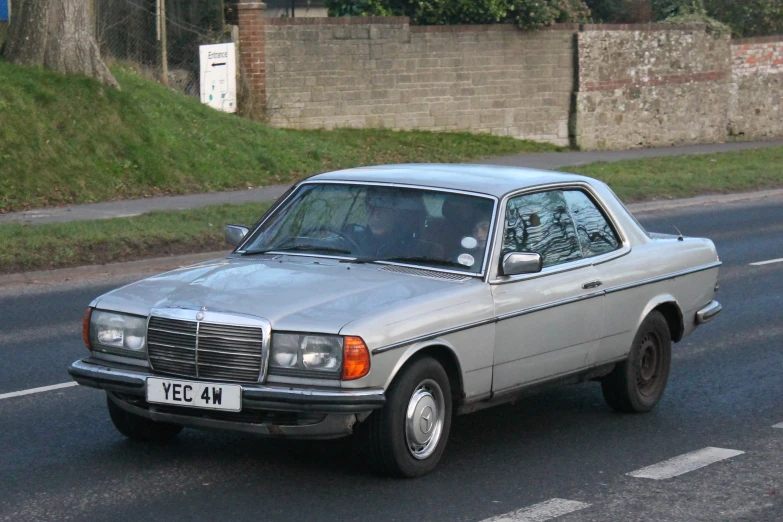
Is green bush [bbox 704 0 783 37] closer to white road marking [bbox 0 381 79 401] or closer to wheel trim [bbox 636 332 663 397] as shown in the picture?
wheel trim [bbox 636 332 663 397]

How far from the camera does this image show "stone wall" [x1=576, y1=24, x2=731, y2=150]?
30.6m

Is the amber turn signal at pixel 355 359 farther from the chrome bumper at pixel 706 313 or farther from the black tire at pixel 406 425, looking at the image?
the chrome bumper at pixel 706 313

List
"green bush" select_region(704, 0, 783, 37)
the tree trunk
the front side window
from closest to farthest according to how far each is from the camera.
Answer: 1. the front side window
2. the tree trunk
3. "green bush" select_region(704, 0, 783, 37)

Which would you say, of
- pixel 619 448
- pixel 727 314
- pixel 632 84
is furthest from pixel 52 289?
pixel 632 84

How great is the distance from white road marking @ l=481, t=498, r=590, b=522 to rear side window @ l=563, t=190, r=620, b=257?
6.27 ft

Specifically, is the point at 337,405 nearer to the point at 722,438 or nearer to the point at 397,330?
the point at 397,330

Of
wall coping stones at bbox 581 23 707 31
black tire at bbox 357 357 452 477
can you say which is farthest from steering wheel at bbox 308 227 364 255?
wall coping stones at bbox 581 23 707 31

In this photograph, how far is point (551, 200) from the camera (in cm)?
739

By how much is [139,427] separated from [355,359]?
1.56 meters

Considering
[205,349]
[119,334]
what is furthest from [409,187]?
[119,334]

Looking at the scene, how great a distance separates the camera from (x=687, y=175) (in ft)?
77.7

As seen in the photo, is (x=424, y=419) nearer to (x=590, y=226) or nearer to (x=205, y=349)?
(x=205, y=349)

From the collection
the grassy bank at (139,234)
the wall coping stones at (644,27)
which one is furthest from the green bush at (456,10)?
the grassy bank at (139,234)

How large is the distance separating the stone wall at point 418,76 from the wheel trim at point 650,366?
1849 centimetres
